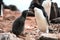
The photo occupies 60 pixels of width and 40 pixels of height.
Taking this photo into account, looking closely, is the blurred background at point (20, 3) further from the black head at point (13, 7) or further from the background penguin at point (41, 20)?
the background penguin at point (41, 20)

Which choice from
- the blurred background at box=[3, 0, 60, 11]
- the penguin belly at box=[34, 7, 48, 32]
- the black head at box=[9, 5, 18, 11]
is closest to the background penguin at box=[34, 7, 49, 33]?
the penguin belly at box=[34, 7, 48, 32]

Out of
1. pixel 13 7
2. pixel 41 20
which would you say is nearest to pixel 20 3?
pixel 13 7

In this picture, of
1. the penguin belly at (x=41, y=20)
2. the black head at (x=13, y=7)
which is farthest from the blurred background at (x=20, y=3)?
the penguin belly at (x=41, y=20)

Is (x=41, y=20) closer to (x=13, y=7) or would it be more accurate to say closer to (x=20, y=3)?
(x=13, y=7)

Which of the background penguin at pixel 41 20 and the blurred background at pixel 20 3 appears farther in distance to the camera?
the blurred background at pixel 20 3

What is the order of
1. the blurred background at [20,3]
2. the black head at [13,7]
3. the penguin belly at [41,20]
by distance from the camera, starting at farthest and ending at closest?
the blurred background at [20,3] < the black head at [13,7] < the penguin belly at [41,20]

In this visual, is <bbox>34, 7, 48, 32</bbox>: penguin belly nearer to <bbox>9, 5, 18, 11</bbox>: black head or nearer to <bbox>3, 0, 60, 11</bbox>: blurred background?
<bbox>9, 5, 18, 11</bbox>: black head

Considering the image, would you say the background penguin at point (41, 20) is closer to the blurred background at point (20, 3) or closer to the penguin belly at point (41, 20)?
the penguin belly at point (41, 20)

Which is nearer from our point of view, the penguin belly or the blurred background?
the penguin belly

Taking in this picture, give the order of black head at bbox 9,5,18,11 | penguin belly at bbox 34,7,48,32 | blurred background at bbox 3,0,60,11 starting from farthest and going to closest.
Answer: blurred background at bbox 3,0,60,11, black head at bbox 9,5,18,11, penguin belly at bbox 34,7,48,32

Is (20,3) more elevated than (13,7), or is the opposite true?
(20,3)

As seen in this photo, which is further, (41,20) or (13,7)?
(13,7)

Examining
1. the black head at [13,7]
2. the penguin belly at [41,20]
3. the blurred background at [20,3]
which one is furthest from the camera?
the blurred background at [20,3]

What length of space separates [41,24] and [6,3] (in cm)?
568
